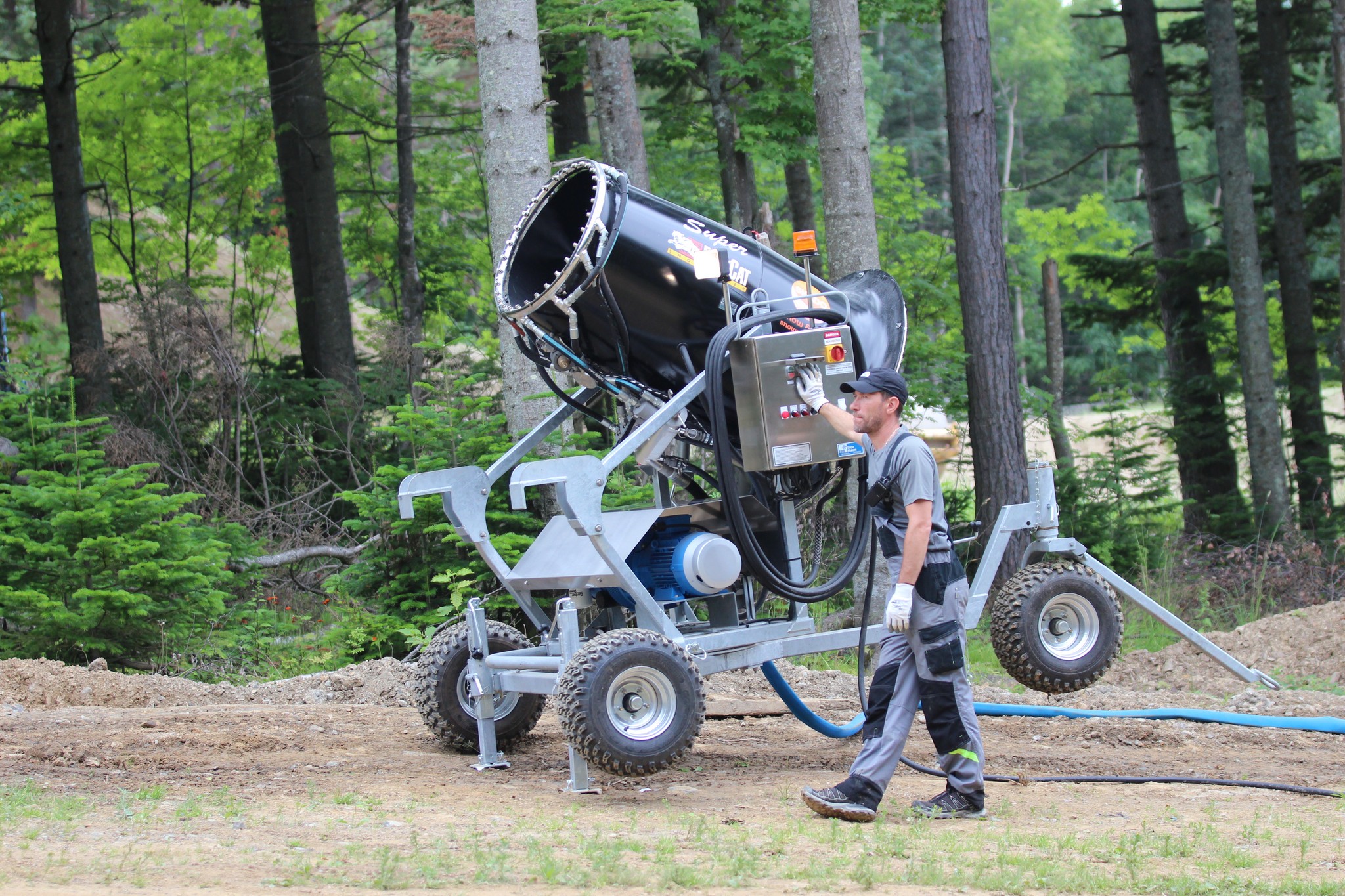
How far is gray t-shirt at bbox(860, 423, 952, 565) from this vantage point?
5586mm

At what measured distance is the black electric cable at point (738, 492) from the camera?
6.33m

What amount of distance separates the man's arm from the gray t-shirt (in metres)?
0.03

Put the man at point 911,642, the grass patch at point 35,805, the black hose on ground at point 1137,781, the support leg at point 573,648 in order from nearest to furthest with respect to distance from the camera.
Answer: the grass patch at point 35,805 → the man at point 911,642 → the support leg at point 573,648 → the black hose on ground at point 1137,781

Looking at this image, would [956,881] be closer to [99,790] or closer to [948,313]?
[99,790]

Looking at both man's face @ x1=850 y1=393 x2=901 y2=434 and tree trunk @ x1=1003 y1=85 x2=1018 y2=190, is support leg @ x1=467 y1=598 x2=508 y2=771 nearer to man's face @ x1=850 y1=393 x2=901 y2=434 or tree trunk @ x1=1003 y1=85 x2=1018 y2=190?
man's face @ x1=850 y1=393 x2=901 y2=434

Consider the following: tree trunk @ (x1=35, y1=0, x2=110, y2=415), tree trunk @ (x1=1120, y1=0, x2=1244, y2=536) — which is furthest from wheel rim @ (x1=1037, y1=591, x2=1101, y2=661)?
tree trunk @ (x1=35, y1=0, x2=110, y2=415)

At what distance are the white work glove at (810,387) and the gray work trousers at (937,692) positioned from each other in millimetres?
1097

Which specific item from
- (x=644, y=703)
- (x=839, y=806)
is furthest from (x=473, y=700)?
(x=839, y=806)

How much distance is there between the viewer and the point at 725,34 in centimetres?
1734

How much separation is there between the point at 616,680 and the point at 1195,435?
14630 millimetres

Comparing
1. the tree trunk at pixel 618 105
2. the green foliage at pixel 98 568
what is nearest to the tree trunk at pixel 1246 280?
the tree trunk at pixel 618 105

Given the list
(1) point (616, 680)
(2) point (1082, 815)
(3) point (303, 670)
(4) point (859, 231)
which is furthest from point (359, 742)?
(4) point (859, 231)

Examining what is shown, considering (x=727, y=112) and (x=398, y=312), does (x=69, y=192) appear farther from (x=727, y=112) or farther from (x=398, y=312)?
(x=727, y=112)

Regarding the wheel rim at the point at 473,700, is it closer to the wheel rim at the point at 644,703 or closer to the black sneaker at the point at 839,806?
the wheel rim at the point at 644,703
